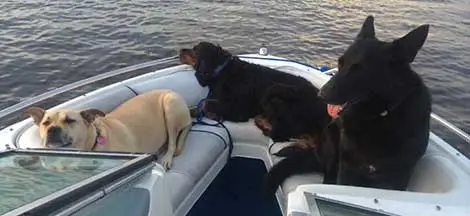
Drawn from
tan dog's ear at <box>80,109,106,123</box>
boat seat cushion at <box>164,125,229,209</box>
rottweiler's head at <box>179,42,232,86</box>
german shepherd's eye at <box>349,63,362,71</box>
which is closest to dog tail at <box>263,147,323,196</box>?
boat seat cushion at <box>164,125,229,209</box>

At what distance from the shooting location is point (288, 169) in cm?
411

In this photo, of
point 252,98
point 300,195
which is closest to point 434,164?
point 300,195

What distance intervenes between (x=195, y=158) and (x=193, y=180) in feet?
0.87

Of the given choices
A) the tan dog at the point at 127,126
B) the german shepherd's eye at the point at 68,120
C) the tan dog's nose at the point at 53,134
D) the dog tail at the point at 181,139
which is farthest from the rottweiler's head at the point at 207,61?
the tan dog's nose at the point at 53,134

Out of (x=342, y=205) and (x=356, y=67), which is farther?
(x=356, y=67)

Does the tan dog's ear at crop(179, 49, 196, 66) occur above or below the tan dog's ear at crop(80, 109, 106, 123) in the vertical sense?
below

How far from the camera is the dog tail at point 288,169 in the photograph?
412 centimetres

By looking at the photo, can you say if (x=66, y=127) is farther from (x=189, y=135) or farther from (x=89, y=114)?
(x=189, y=135)

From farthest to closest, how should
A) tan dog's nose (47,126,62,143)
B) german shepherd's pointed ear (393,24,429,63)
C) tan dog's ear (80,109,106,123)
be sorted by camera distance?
tan dog's ear (80,109,106,123) → tan dog's nose (47,126,62,143) → german shepherd's pointed ear (393,24,429,63)

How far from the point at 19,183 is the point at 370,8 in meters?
11.7

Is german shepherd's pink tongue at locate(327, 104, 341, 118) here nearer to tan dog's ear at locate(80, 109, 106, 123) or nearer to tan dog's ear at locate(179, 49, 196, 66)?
tan dog's ear at locate(80, 109, 106, 123)

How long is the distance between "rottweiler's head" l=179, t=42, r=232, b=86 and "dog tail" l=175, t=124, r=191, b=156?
92 centimetres

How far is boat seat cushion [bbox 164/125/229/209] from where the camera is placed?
405 cm

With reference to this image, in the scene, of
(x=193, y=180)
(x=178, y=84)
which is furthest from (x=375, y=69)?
(x=178, y=84)
